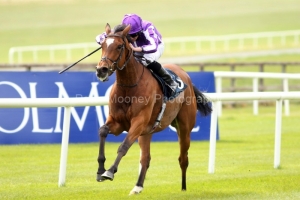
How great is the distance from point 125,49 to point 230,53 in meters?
26.8

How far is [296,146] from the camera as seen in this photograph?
12.4m

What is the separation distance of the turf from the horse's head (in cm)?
124

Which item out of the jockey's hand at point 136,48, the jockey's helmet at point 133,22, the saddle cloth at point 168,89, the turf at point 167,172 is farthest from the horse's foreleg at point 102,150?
the jockey's helmet at point 133,22

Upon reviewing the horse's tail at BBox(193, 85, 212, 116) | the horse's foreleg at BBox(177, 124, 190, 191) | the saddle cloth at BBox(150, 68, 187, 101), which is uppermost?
the saddle cloth at BBox(150, 68, 187, 101)

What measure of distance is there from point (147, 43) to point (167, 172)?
7.51 ft

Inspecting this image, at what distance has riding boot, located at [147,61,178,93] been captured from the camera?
7.95 meters

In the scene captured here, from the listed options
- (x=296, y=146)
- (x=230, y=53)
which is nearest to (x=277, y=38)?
(x=230, y=53)

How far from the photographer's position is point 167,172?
9.62m

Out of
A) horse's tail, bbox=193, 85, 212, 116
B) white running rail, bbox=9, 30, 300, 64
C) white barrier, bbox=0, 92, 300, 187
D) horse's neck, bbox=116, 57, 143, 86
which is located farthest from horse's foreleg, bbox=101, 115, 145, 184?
white running rail, bbox=9, 30, 300, 64

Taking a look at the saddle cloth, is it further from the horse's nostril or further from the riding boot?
the horse's nostril

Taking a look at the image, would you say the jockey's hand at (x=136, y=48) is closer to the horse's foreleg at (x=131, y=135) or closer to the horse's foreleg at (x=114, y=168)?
the horse's foreleg at (x=131, y=135)

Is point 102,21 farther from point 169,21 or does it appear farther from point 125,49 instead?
point 125,49

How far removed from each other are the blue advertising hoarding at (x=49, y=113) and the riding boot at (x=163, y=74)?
377 centimetres

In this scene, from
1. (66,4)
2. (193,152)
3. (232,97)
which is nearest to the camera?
(232,97)
